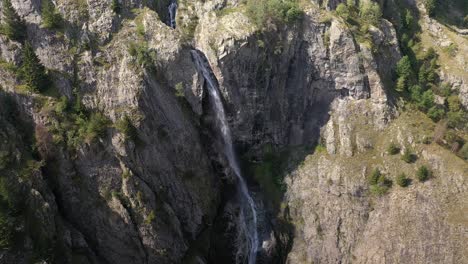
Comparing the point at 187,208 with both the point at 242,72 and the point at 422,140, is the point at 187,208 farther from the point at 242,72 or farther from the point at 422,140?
the point at 422,140

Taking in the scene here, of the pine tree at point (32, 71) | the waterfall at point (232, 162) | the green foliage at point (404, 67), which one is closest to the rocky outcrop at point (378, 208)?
the waterfall at point (232, 162)

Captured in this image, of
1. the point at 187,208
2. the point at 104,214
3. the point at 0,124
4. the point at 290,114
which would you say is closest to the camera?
the point at 0,124

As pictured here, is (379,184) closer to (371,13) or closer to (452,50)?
(371,13)

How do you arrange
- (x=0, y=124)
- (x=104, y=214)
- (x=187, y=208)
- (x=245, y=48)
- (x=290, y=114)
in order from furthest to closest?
1. (x=290, y=114)
2. (x=245, y=48)
3. (x=187, y=208)
4. (x=104, y=214)
5. (x=0, y=124)

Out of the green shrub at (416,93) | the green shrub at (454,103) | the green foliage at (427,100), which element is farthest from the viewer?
the green shrub at (454,103)

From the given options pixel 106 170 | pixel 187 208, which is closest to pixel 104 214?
pixel 106 170

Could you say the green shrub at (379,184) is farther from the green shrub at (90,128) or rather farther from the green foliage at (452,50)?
the green shrub at (90,128)
